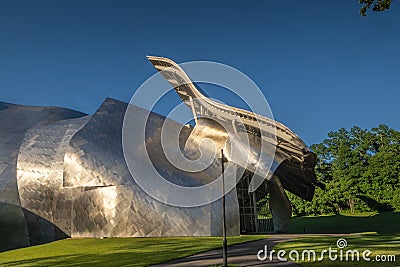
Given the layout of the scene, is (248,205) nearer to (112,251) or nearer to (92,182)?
(92,182)

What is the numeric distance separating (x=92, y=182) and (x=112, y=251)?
6.19m

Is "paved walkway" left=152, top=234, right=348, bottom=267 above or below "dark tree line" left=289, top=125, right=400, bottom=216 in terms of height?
below

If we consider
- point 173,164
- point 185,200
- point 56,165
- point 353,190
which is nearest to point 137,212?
point 185,200

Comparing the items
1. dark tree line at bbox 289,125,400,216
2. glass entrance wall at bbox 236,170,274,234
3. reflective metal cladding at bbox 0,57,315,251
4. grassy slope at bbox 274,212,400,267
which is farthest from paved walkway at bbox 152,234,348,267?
dark tree line at bbox 289,125,400,216

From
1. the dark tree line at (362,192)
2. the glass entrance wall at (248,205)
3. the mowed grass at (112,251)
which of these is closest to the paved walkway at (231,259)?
the mowed grass at (112,251)

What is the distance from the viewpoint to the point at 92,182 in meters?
20.1

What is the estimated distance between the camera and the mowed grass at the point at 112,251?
1259cm

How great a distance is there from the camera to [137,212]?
63.2 feet

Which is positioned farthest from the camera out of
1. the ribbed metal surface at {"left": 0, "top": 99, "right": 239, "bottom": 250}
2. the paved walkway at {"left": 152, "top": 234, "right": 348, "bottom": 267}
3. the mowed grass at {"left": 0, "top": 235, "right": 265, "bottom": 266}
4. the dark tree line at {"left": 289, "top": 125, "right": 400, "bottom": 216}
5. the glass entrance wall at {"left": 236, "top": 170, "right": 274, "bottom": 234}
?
the dark tree line at {"left": 289, "top": 125, "right": 400, "bottom": 216}

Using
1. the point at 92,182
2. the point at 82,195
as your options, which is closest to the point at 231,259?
the point at 92,182

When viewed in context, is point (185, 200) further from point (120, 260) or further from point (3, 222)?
point (3, 222)

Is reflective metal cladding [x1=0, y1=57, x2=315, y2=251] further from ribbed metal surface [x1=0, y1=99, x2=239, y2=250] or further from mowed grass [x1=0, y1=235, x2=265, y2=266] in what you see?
mowed grass [x1=0, y1=235, x2=265, y2=266]

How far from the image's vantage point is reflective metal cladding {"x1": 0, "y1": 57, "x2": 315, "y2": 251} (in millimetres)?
19328

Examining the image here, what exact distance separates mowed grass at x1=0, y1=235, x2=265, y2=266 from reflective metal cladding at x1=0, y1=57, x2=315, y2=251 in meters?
1.23
